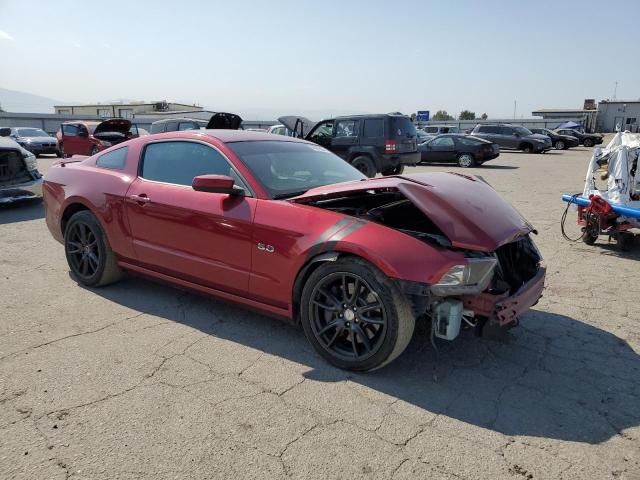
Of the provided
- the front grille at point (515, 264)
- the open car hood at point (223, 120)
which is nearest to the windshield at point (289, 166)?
the front grille at point (515, 264)

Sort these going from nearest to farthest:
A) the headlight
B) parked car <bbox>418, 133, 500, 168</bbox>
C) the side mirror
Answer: the side mirror → the headlight → parked car <bbox>418, 133, 500, 168</bbox>


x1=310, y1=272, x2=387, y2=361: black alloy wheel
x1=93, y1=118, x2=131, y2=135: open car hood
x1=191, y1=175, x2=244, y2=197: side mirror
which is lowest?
x1=310, y1=272, x2=387, y2=361: black alloy wheel

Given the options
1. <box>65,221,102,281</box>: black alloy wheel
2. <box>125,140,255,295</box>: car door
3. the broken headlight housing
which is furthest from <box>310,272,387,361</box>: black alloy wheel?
<box>65,221,102,281</box>: black alloy wheel

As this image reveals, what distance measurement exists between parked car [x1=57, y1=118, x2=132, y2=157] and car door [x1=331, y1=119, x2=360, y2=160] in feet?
26.9

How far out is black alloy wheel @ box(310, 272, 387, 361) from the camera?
314cm

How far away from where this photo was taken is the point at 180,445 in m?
2.53

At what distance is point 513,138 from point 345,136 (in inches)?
704

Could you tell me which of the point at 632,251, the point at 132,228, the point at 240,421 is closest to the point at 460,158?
the point at 632,251

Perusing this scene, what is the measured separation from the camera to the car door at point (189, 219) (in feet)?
12.1

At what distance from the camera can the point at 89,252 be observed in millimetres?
4812

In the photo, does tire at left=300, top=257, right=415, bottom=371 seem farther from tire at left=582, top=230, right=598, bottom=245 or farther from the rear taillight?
the rear taillight

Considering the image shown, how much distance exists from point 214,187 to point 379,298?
4.81 ft

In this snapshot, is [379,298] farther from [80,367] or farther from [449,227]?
[80,367]

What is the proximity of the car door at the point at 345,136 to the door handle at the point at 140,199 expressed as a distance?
954cm
